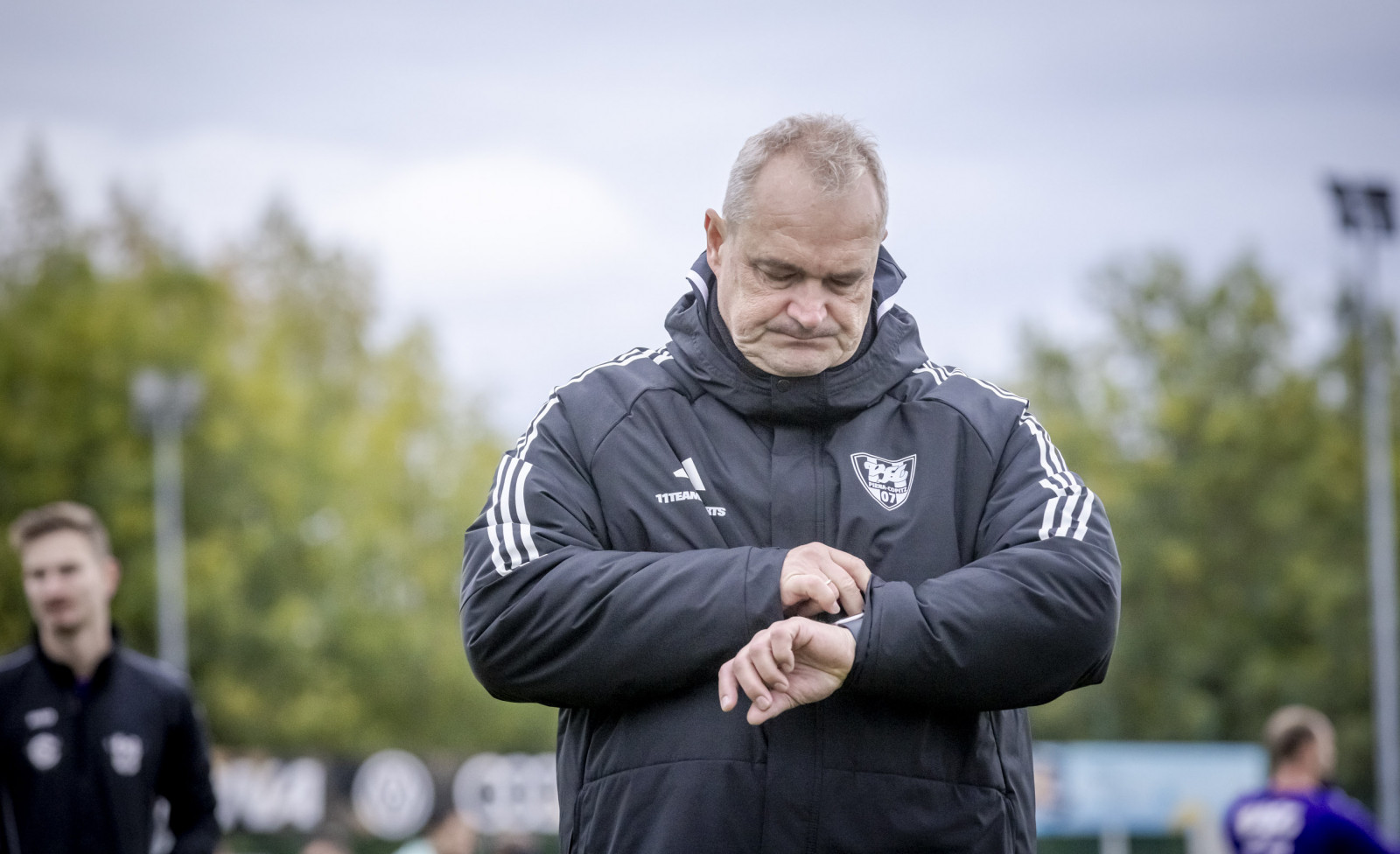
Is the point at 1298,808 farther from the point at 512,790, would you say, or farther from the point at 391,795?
the point at 391,795

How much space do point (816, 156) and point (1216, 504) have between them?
3711cm

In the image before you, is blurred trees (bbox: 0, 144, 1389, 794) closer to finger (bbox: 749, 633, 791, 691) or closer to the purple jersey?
the purple jersey

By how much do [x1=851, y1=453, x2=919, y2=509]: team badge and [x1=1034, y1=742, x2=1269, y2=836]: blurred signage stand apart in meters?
20.3

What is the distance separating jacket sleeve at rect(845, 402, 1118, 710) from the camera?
254 centimetres

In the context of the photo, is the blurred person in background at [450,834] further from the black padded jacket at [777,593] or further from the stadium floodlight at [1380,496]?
the stadium floodlight at [1380,496]

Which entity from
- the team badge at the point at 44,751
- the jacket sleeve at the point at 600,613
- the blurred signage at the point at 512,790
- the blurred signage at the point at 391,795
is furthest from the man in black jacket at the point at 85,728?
the blurred signage at the point at 391,795

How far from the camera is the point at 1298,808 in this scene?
780 cm

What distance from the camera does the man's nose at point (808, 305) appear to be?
2799mm

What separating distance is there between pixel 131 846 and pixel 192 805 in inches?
10.0

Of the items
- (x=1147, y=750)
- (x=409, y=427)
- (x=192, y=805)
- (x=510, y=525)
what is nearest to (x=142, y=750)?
(x=192, y=805)

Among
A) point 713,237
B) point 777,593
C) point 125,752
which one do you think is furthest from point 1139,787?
point 777,593

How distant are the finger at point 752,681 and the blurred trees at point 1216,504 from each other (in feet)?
112

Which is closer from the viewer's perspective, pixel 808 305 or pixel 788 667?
pixel 788 667

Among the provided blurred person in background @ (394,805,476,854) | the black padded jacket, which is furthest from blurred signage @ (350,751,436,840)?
the black padded jacket
